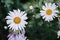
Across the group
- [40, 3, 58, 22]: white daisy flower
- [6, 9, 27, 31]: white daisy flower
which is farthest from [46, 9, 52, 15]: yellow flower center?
[6, 9, 27, 31]: white daisy flower

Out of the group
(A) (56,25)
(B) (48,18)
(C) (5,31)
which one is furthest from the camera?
(C) (5,31)

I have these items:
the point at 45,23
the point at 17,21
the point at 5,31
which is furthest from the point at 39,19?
the point at 5,31

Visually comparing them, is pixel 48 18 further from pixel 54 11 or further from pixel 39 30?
pixel 39 30

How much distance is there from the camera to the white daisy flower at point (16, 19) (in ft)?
5.48

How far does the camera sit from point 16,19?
1709mm

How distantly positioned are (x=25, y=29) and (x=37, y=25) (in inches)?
4.1

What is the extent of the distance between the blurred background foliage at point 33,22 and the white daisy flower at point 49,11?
0.04m

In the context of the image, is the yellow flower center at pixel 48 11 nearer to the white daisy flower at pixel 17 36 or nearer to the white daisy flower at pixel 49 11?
the white daisy flower at pixel 49 11

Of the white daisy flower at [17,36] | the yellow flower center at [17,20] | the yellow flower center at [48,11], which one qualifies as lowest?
the white daisy flower at [17,36]

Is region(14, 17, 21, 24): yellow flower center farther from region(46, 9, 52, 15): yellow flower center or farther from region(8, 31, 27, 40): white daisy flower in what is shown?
region(46, 9, 52, 15): yellow flower center

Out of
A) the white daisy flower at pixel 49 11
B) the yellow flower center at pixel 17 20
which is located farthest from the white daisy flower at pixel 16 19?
the white daisy flower at pixel 49 11

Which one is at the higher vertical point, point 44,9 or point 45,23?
point 44,9

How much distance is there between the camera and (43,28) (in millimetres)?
1840

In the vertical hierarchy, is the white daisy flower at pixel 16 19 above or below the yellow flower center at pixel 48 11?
below
